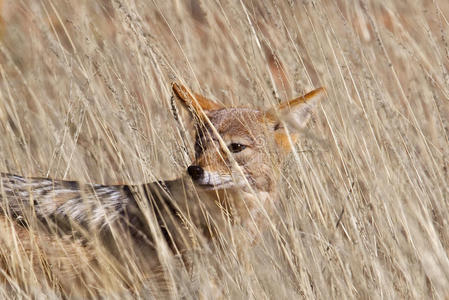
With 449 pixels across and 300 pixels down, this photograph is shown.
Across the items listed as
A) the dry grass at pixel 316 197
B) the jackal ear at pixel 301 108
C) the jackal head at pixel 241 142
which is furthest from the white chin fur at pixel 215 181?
the jackal ear at pixel 301 108

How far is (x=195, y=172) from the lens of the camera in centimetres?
302

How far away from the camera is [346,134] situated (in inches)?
115

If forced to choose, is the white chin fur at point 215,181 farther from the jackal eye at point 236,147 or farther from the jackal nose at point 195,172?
the jackal eye at point 236,147

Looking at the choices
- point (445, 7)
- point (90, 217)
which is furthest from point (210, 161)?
point (445, 7)

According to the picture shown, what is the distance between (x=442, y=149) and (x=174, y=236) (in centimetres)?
133

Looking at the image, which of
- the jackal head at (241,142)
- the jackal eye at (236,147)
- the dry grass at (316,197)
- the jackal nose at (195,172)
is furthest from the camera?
the jackal eye at (236,147)

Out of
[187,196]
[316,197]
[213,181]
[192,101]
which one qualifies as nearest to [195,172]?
[213,181]

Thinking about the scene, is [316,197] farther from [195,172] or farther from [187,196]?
[187,196]

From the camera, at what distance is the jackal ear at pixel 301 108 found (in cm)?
303

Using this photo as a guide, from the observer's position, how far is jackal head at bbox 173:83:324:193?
3111mm

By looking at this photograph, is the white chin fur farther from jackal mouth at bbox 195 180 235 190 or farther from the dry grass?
the dry grass

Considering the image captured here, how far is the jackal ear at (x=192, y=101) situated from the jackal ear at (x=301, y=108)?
1.15ft

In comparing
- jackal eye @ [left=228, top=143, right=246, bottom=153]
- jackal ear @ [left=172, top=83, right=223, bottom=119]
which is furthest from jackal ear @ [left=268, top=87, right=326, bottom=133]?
jackal ear @ [left=172, top=83, right=223, bottom=119]

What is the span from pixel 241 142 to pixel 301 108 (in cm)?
38
